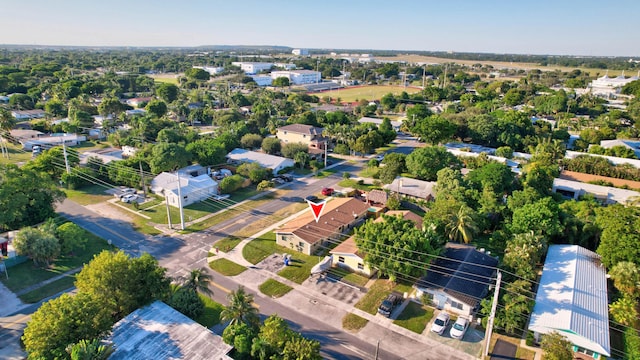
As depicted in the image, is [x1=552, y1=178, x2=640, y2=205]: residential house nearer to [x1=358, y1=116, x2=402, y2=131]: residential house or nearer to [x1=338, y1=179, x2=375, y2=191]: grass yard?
[x1=338, y1=179, x2=375, y2=191]: grass yard

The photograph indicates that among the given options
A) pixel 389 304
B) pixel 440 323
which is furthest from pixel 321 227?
pixel 440 323

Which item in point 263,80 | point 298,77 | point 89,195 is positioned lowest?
point 89,195

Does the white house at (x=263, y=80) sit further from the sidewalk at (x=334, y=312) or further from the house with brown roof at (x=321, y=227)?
the sidewalk at (x=334, y=312)

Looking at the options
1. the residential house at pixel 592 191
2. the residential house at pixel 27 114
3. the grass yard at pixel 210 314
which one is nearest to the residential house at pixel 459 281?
the grass yard at pixel 210 314

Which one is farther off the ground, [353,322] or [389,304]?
[389,304]

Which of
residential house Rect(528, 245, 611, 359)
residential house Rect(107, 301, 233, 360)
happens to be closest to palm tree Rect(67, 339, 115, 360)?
residential house Rect(107, 301, 233, 360)

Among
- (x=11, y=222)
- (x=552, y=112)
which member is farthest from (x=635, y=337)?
(x=552, y=112)

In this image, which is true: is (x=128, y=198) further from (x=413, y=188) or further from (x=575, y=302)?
(x=575, y=302)
